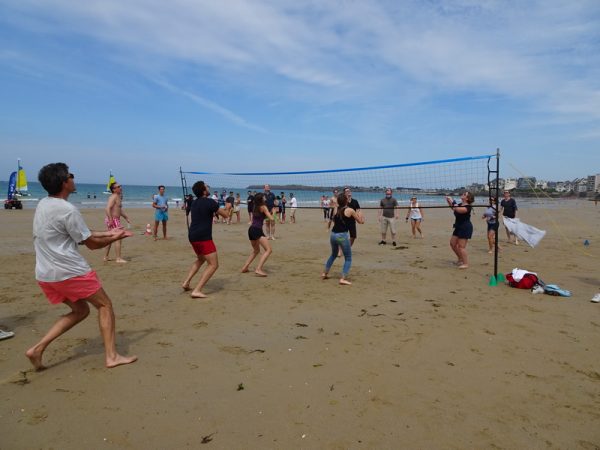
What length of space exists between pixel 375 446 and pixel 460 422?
27.5 inches

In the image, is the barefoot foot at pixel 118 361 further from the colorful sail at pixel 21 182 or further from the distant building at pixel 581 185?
the distant building at pixel 581 185

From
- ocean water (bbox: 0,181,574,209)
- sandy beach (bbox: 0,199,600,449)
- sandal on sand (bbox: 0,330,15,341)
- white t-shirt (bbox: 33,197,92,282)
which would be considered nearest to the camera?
sandy beach (bbox: 0,199,600,449)

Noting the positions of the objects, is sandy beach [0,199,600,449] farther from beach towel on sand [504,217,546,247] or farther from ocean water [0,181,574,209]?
ocean water [0,181,574,209]

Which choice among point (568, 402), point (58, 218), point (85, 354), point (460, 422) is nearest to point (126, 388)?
point (85, 354)

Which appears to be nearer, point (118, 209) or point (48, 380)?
point (48, 380)

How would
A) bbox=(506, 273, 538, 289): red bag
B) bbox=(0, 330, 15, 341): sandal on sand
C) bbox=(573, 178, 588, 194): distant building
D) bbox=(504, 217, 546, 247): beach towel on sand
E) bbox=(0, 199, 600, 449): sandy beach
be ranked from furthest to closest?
bbox=(573, 178, 588, 194): distant building < bbox=(504, 217, 546, 247): beach towel on sand < bbox=(506, 273, 538, 289): red bag < bbox=(0, 330, 15, 341): sandal on sand < bbox=(0, 199, 600, 449): sandy beach

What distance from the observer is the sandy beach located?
105 inches

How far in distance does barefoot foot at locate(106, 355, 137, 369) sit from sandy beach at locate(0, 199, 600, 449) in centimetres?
7

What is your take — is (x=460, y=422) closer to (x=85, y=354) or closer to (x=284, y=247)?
(x=85, y=354)

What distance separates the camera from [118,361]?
11.5 feet

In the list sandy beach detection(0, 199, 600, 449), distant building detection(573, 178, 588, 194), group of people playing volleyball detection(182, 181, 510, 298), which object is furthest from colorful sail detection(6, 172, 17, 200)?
distant building detection(573, 178, 588, 194)

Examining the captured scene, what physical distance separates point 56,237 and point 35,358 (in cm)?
108

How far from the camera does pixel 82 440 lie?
257cm

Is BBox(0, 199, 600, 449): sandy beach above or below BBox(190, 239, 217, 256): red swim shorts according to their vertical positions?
below
